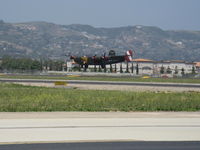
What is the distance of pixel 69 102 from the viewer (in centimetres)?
3609

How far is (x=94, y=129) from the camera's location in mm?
20875

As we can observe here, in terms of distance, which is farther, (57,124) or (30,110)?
(30,110)

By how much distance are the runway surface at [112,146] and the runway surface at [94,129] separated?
2.84ft

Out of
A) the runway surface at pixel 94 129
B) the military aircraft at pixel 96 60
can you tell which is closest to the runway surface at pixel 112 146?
the runway surface at pixel 94 129

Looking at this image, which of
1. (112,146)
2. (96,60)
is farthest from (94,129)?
(96,60)

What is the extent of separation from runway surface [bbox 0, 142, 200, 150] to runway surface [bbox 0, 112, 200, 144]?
34.1 inches

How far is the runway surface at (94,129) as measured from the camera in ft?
60.3

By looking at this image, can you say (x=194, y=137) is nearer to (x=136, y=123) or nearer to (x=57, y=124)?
(x=136, y=123)

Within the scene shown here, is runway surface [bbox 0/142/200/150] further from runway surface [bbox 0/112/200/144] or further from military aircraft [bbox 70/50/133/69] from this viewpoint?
military aircraft [bbox 70/50/133/69]

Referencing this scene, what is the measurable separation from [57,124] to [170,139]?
6.33m

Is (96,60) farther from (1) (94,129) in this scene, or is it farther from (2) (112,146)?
(2) (112,146)

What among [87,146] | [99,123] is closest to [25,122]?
[99,123]

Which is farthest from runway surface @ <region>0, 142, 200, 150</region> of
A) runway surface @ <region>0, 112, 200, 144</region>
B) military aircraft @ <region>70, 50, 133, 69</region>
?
military aircraft @ <region>70, 50, 133, 69</region>

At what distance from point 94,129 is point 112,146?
4.31m
